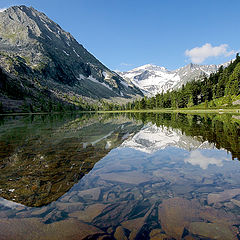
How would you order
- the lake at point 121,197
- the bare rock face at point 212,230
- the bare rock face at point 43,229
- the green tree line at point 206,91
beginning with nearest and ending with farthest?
1. the bare rock face at point 212,230
2. the bare rock face at point 43,229
3. the lake at point 121,197
4. the green tree line at point 206,91

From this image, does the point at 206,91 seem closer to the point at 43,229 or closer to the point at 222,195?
the point at 222,195

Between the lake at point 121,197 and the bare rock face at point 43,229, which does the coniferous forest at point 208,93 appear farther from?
the bare rock face at point 43,229

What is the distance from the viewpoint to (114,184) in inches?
338

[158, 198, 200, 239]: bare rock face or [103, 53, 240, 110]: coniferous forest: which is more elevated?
[103, 53, 240, 110]: coniferous forest

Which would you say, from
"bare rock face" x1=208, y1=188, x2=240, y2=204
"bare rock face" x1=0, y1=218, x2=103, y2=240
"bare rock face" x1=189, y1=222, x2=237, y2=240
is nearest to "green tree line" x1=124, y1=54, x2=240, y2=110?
"bare rock face" x1=208, y1=188, x2=240, y2=204

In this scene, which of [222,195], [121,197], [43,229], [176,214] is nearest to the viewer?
[43,229]

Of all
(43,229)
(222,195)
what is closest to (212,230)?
(222,195)

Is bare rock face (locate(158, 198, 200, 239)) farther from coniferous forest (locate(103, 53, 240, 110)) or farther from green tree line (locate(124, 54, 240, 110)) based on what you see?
green tree line (locate(124, 54, 240, 110))

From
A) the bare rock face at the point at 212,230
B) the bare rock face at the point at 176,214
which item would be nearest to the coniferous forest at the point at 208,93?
the bare rock face at the point at 176,214

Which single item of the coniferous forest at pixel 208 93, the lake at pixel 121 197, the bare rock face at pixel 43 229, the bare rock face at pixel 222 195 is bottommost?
the bare rock face at pixel 43 229

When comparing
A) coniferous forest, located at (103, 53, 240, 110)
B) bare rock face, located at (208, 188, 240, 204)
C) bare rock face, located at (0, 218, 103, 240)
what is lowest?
bare rock face, located at (0, 218, 103, 240)

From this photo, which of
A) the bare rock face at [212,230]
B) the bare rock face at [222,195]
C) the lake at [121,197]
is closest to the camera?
the bare rock face at [212,230]

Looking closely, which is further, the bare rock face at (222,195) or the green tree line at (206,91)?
the green tree line at (206,91)

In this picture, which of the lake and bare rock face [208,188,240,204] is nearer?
the lake
